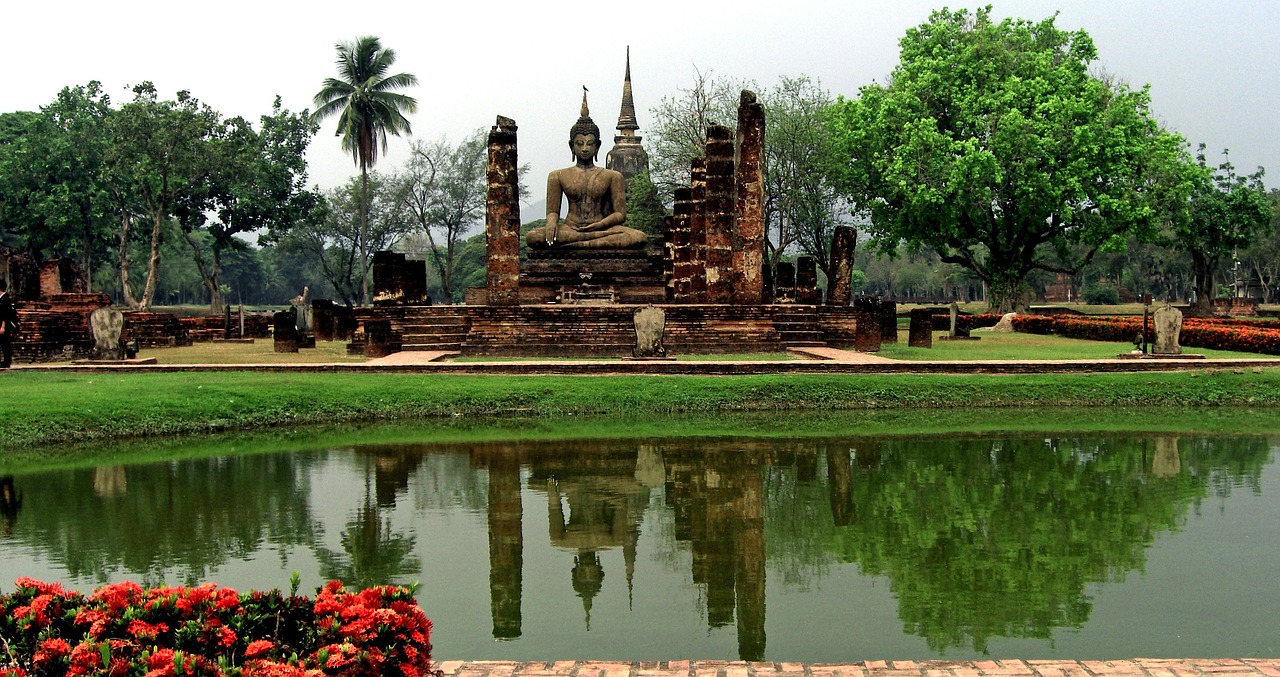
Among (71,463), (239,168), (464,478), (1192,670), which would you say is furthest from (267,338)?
(1192,670)

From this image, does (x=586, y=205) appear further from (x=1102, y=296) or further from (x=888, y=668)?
(x=1102, y=296)

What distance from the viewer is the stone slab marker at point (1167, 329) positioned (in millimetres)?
19469

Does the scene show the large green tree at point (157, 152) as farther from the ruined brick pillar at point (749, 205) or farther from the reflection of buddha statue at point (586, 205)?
the ruined brick pillar at point (749, 205)

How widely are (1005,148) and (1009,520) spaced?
27633 mm

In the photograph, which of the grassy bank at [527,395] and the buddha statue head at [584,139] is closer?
the grassy bank at [527,395]

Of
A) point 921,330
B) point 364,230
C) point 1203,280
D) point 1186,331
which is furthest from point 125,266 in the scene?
point 1203,280

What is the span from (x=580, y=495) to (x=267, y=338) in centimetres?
2393

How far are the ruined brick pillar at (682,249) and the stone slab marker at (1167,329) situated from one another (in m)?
10.0

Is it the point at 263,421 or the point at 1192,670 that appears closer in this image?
the point at 1192,670

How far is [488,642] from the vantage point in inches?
242

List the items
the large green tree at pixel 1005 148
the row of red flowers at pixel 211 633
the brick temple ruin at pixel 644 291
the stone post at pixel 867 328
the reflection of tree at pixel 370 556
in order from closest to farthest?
the row of red flowers at pixel 211 633, the reflection of tree at pixel 370 556, the brick temple ruin at pixel 644 291, the stone post at pixel 867 328, the large green tree at pixel 1005 148

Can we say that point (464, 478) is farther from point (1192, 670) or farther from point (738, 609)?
point (1192, 670)

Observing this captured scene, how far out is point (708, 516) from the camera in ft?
30.1

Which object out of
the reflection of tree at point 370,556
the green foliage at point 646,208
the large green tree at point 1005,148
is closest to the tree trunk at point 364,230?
the green foliage at point 646,208
